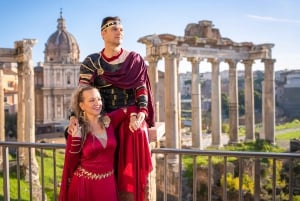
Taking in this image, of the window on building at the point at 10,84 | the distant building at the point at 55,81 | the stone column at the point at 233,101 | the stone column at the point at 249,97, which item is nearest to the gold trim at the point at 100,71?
the stone column at the point at 233,101

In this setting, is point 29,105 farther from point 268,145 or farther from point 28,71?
point 268,145

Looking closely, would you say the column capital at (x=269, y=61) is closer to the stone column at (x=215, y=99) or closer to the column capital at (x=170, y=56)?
the stone column at (x=215, y=99)

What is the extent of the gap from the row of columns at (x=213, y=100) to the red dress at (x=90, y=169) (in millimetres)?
14865

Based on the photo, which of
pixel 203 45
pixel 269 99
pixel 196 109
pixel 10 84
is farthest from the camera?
pixel 10 84

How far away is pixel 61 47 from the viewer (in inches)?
2370

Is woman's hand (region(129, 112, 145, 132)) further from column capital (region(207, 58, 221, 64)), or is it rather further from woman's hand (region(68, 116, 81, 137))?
column capital (region(207, 58, 221, 64))

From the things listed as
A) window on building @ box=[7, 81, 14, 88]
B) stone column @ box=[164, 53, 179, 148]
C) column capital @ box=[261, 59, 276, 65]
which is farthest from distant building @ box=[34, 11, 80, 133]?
stone column @ box=[164, 53, 179, 148]

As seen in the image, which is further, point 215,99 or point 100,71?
point 215,99

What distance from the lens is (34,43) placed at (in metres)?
19.6

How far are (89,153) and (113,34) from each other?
132 cm

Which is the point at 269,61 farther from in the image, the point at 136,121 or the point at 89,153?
the point at 89,153

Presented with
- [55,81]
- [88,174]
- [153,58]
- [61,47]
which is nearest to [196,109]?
[153,58]

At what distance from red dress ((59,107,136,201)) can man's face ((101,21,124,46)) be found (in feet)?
3.19

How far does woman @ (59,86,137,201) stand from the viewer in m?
4.00
